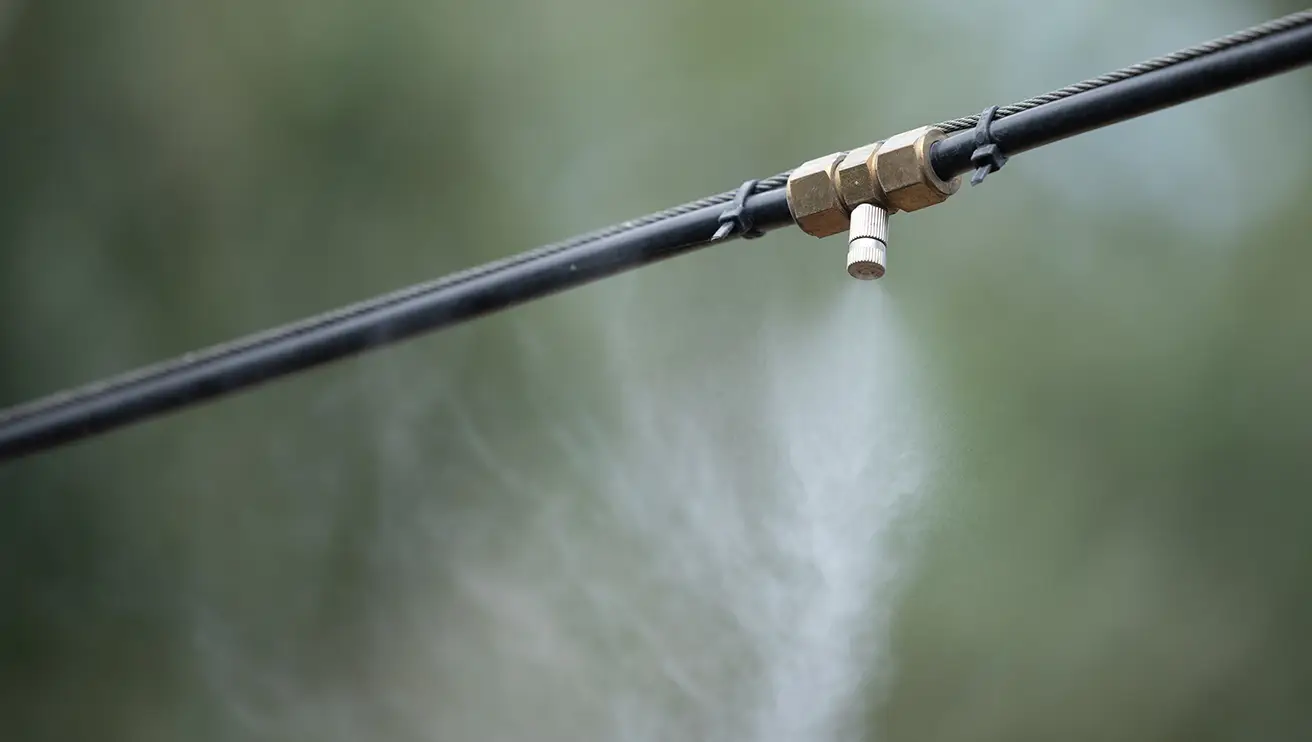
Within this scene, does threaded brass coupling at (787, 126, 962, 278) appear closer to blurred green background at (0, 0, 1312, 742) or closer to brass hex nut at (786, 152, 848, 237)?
brass hex nut at (786, 152, 848, 237)

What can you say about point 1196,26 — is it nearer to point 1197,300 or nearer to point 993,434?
point 1197,300

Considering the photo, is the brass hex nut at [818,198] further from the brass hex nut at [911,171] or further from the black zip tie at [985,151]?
the black zip tie at [985,151]

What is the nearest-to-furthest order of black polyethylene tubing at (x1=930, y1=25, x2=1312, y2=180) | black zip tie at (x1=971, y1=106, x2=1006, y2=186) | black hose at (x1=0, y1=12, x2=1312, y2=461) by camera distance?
black polyethylene tubing at (x1=930, y1=25, x2=1312, y2=180) → black zip tie at (x1=971, y1=106, x2=1006, y2=186) → black hose at (x1=0, y1=12, x2=1312, y2=461)

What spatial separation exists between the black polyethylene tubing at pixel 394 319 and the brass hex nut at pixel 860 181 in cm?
9

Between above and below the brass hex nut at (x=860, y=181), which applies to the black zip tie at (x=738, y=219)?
below

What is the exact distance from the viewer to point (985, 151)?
85.7 inches

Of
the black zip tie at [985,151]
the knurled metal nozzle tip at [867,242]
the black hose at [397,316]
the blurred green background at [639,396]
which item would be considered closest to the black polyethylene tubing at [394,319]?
the black hose at [397,316]

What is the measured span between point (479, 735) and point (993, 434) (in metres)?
1.99

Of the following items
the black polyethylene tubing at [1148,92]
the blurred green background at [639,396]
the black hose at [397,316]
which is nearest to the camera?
the black polyethylene tubing at [1148,92]

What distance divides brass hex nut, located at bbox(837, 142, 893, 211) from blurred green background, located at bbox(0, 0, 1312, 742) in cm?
256

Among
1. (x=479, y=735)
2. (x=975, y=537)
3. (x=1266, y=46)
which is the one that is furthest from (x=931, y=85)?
(x=1266, y=46)

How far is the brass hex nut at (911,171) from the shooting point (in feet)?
7.41

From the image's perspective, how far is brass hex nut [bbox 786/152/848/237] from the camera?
91.3 inches

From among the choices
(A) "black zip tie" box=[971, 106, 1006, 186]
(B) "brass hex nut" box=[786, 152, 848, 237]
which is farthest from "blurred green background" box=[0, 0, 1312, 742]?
(A) "black zip tie" box=[971, 106, 1006, 186]
